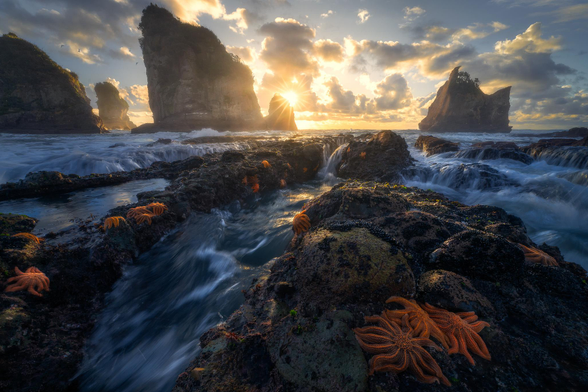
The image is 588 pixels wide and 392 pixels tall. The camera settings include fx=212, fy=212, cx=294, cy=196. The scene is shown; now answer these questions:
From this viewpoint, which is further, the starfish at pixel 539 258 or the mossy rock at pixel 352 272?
the starfish at pixel 539 258

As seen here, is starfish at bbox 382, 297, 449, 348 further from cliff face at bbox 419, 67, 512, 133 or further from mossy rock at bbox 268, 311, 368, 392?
cliff face at bbox 419, 67, 512, 133

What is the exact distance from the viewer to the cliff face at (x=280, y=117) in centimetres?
9419

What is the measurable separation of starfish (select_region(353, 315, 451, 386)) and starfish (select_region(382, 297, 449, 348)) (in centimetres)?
9

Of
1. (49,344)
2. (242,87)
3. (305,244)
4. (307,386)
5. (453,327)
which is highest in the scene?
(242,87)

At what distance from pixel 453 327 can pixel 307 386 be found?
5.89ft

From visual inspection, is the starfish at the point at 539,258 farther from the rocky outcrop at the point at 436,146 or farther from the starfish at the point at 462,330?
the rocky outcrop at the point at 436,146

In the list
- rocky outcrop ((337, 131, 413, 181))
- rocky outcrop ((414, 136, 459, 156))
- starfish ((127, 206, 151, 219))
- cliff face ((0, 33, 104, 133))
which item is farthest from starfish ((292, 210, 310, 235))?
cliff face ((0, 33, 104, 133))

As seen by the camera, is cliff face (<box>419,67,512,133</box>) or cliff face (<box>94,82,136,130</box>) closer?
cliff face (<box>419,67,512,133</box>)

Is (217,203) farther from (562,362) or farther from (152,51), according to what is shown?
(152,51)

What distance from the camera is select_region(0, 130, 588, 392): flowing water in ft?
13.7

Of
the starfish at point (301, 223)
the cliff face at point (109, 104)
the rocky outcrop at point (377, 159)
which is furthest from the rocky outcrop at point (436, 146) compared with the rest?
the cliff face at point (109, 104)

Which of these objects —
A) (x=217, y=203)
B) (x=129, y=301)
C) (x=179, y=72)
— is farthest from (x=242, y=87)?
(x=129, y=301)

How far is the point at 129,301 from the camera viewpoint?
5.09 meters

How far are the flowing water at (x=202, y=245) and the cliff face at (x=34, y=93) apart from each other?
4699cm
